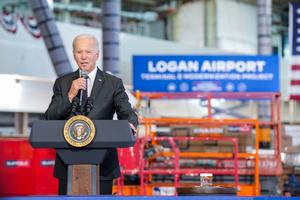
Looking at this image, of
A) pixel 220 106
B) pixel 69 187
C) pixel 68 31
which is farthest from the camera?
pixel 220 106

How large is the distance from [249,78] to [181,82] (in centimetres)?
127

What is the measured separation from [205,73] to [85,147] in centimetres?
→ 1130

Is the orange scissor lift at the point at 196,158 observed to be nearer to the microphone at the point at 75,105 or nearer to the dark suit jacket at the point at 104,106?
the dark suit jacket at the point at 104,106

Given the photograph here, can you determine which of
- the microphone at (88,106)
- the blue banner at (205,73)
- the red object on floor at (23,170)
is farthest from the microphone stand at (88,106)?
the blue banner at (205,73)

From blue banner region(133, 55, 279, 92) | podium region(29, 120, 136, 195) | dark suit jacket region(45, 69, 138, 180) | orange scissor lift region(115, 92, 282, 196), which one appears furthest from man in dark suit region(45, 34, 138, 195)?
blue banner region(133, 55, 279, 92)

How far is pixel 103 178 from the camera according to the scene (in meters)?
3.71

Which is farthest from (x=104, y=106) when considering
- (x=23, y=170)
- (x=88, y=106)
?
(x=23, y=170)

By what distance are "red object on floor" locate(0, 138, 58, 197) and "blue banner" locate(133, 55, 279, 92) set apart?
4.13 metres

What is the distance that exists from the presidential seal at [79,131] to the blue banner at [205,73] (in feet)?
33.7

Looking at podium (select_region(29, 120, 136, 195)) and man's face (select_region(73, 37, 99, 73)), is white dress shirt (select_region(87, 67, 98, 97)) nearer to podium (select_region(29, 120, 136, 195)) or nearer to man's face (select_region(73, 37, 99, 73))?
man's face (select_region(73, 37, 99, 73))

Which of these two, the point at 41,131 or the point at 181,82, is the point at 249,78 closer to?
the point at 181,82

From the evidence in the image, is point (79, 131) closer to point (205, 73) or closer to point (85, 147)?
point (85, 147)

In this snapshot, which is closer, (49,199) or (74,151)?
(49,199)

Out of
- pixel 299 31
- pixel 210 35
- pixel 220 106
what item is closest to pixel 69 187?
pixel 299 31
